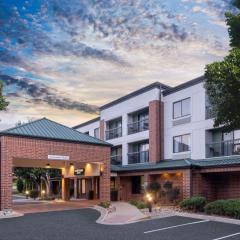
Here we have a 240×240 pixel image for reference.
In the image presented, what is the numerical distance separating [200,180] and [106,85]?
32.8 feet

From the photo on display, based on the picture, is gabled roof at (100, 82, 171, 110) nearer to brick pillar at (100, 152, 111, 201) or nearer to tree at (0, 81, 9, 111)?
brick pillar at (100, 152, 111, 201)

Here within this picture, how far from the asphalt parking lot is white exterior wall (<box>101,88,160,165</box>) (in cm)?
1634

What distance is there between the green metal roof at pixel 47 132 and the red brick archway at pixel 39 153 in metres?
0.27

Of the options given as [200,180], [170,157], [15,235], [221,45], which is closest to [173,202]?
[200,180]

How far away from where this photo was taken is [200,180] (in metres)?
29.7

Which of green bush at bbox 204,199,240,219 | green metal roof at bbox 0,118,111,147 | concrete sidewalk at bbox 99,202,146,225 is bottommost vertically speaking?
concrete sidewalk at bbox 99,202,146,225

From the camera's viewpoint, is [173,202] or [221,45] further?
[173,202]

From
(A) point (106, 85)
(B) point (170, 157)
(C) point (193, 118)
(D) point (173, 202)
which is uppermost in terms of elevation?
(A) point (106, 85)

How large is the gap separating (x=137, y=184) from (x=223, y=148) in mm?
11189

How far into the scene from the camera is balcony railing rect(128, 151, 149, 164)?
38.6 meters

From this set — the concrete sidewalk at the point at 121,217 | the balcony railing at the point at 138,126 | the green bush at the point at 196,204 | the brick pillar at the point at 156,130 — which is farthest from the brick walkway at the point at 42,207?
the balcony railing at the point at 138,126

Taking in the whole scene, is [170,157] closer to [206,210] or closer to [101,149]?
[101,149]

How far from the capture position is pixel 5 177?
2508cm

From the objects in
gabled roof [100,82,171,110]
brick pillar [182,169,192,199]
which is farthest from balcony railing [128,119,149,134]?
brick pillar [182,169,192,199]
